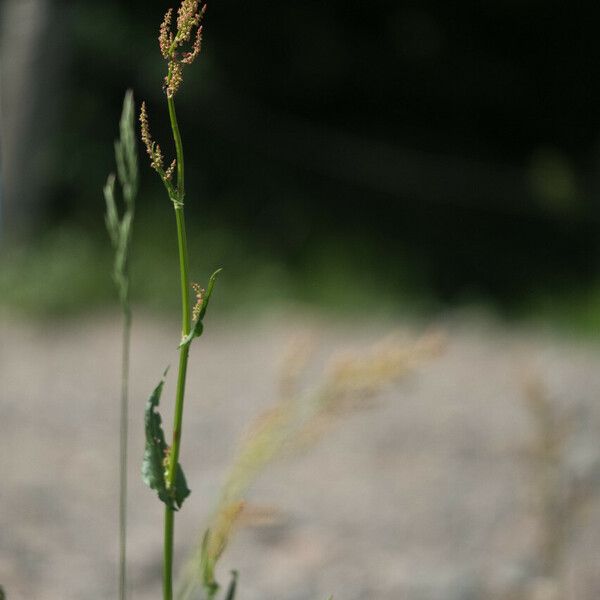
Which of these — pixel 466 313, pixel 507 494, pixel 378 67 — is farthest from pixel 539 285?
pixel 507 494

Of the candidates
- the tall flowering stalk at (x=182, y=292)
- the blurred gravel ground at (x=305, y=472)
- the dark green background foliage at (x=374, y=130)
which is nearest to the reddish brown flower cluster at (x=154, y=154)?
the tall flowering stalk at (x=182, y=292)

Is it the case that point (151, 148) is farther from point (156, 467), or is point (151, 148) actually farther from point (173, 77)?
point (156, 467)

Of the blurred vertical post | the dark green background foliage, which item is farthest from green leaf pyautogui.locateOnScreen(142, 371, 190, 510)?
the dark green background foliage

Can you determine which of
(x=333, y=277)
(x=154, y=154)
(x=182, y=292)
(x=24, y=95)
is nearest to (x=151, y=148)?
(x=154, y=154)

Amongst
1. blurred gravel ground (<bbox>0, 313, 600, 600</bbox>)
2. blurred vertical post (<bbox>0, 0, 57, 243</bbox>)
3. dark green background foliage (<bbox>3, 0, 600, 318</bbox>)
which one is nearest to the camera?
blurred gravel ground (<bbox>0, 313, 600, 600</bbox>)

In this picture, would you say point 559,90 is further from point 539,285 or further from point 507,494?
point 507,494

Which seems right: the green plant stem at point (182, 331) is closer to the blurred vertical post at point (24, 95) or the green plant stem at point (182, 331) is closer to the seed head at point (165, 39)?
the seed head at point (165, 39)

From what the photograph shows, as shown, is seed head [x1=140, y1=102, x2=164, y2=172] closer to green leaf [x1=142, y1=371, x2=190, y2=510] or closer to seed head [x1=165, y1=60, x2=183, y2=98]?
seed head [x1=165, y1=60, x2=183, y2=98]
